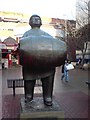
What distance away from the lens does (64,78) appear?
20.0 m

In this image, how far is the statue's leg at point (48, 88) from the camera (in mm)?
6602

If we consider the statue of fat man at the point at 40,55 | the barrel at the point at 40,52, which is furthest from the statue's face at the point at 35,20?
the barrel at the point at 40,52

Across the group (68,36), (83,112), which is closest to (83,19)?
(68,36)

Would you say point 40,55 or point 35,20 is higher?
point 35,20

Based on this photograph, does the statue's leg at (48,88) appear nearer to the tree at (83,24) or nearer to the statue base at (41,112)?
the statue base at (41,112)

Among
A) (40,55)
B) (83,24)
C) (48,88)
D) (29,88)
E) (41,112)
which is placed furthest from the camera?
(83,24)

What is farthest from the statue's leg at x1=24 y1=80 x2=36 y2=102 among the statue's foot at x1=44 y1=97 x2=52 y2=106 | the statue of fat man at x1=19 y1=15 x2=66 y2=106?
the statue's foot at x1=44 y1=97 x2=52 y2=106

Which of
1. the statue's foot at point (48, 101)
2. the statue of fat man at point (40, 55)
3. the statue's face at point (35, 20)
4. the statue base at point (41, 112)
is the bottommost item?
the statue base at point (41, 112)

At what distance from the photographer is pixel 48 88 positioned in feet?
21.9

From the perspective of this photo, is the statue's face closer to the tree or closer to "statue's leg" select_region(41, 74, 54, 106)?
"statue's leg" select_region(41, 74, 54, 106)

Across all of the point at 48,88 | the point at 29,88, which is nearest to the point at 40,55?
the point at 48,88

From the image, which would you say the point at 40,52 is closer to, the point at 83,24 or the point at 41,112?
the point at 41,112

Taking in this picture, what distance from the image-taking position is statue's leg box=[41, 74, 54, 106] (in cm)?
660

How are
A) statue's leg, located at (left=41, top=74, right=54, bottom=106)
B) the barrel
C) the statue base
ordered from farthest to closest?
1. statue's leg, located at (left=41, top=74, right=54, bottom=106)
2. the statue base
3. the barrel
